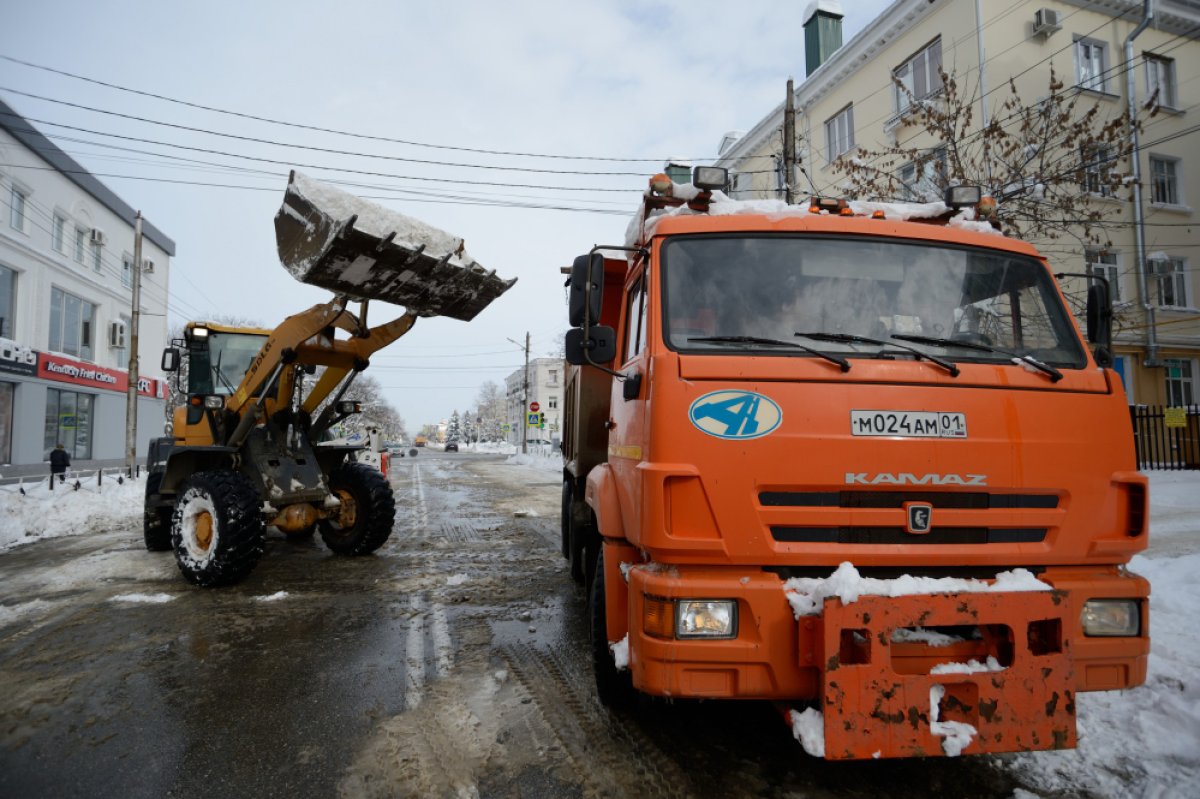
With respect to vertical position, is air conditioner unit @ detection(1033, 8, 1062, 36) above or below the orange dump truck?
above

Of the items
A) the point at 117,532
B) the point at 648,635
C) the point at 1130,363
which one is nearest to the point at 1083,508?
the point at 648,635

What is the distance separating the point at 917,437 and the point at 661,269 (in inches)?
53.4

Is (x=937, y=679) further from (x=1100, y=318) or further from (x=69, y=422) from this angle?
(x=69, y=422)

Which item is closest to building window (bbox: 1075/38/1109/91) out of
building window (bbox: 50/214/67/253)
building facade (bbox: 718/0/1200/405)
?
building facade (bbox: 718/0/1200/405)

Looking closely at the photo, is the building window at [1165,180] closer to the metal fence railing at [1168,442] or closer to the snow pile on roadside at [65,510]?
the metal fence railing at [1168,442]

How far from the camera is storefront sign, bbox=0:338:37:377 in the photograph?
1923 centimetres

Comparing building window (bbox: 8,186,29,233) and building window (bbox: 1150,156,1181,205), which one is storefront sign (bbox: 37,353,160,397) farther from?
building window (bbox: 1150,156,1181,205)

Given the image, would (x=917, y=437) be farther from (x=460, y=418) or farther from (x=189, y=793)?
(x=460, y=418)

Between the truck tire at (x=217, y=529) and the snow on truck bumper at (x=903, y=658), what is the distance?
4830mm

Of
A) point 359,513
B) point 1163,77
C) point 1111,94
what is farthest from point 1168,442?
point 359,513

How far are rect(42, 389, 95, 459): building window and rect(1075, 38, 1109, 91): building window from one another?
108 feet

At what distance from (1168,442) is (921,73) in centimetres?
1188

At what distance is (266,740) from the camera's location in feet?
10.7

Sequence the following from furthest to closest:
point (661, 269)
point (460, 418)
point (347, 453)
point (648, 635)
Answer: point (460, 418)
point (347, 453)
point (661, 269)
point (648, 635)
